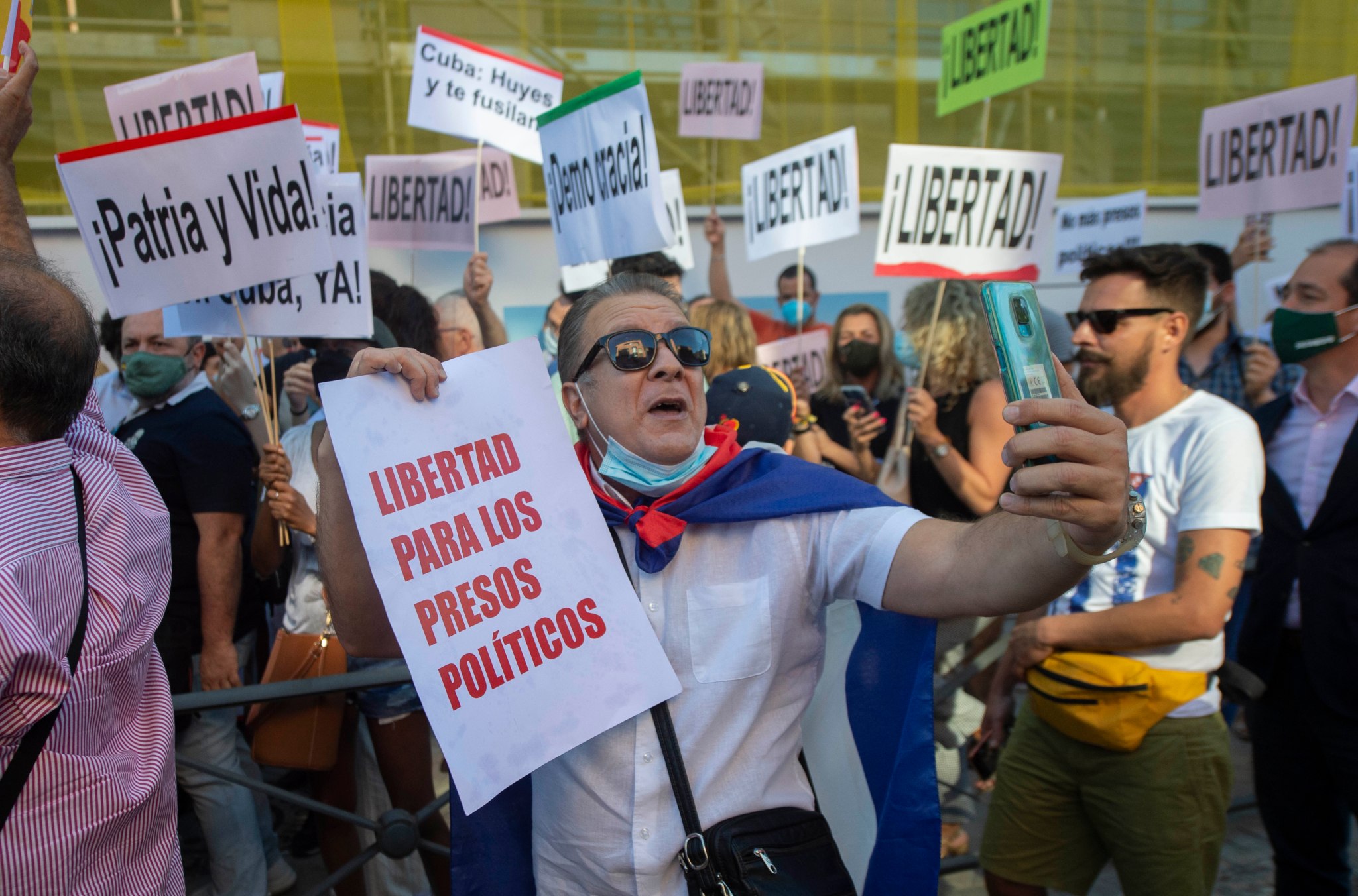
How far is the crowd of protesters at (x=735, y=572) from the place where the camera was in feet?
5.29

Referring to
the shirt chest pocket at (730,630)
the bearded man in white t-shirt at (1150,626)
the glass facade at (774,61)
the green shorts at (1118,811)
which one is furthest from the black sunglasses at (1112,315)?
the glass facade at (774,61)

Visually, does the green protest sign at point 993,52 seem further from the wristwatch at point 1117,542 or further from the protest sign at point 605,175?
the wristwatch at point 1117,542


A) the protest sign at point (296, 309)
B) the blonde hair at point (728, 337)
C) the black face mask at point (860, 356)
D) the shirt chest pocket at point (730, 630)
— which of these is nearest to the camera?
the shirt chest pocket at point (730, 630)

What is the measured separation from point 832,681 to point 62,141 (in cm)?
1012

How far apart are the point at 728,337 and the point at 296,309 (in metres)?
1.95

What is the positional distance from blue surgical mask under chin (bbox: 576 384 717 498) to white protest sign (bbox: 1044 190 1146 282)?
6.58 meters

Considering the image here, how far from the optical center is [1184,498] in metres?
2.79

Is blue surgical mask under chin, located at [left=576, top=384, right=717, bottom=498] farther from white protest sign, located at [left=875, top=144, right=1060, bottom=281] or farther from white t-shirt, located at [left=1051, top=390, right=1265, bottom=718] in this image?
white protest sign, located at [left=875, top=144, right=1060, bottom=281]

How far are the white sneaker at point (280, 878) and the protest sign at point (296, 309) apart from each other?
2.09 meters

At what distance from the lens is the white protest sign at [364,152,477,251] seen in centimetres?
564

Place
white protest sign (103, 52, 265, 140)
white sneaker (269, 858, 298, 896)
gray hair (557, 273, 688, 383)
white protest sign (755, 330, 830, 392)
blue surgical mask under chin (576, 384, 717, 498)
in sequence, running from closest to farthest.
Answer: blue surgical mask under chin (576, 384, 717, 498)
gray hair (557, 273, 688, 383)
white sneaker (269, 858, 298, 896)
white protest sign (103, 52, 265, 140)
white protest sign (755, 330, 830, 392)

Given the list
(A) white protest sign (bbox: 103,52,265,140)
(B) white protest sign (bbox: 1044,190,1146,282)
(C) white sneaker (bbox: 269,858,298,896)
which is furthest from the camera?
(B) white protest sign (bbox: 1044,190,1146,282)

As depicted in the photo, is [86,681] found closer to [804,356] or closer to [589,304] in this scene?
[589,304]

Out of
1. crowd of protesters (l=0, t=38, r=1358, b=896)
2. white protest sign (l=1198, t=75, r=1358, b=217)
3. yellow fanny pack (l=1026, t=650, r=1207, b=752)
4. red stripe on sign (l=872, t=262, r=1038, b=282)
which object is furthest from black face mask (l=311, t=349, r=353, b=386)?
white protest sign (l=1198, t=75, r=1358, b=217)
